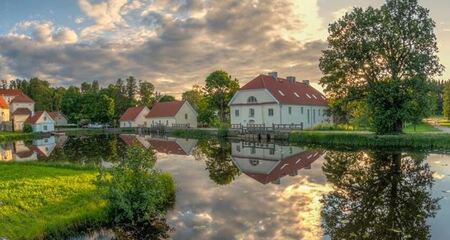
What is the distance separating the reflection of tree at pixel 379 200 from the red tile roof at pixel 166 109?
52.2 metres

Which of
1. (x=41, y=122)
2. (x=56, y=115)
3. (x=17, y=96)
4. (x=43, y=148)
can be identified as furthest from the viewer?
(x=56, y=115)

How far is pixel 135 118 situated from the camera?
78.6 m

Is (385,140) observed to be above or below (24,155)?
above

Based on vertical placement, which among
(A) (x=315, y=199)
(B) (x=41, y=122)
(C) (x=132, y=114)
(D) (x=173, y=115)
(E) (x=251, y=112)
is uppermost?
(C) (x=132, y=114)

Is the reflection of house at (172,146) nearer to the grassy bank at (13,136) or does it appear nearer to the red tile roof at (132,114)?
the grassy bank at (13,136)

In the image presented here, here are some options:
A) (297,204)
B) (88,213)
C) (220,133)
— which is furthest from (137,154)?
(220,133)

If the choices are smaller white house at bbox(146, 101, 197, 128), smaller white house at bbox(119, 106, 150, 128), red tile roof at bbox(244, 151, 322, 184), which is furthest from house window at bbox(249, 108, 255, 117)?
smaller white house at bbox(119, 106, 150, 128)

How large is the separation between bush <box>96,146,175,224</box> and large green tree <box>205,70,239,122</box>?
5487 centimetres

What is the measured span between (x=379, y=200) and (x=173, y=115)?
59.2 m

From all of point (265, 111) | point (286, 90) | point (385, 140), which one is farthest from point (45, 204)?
point (286, 90)

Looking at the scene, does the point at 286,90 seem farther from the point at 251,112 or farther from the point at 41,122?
the point at 41,122

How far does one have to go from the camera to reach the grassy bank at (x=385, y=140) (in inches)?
1101

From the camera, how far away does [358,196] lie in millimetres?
13133

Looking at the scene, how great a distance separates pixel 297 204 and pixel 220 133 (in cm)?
3640
